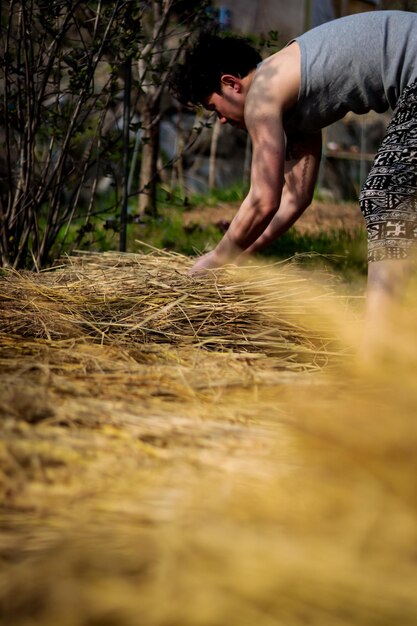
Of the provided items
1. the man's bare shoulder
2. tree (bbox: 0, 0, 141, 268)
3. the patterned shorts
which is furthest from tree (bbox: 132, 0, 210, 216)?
the patterned shorts

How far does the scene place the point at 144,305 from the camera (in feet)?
6.89

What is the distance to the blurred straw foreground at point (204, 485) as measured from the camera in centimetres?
80

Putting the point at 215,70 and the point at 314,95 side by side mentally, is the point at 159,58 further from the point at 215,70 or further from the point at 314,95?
the point at 314,95

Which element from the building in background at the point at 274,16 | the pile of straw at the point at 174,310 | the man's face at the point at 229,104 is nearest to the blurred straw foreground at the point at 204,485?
the pile of straw at the point at 174,310

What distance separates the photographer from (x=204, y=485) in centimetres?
102

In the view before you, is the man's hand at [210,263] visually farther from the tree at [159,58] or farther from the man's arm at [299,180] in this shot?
the tree at [159,58]

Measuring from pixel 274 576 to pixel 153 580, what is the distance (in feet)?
0.44

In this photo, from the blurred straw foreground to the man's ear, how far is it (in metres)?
1.24

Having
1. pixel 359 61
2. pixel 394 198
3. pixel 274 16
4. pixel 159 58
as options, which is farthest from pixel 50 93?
pixel 274 16

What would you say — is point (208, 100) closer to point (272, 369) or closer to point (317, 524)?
point (272, 369)

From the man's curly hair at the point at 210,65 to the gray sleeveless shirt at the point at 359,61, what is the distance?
0.80 feet

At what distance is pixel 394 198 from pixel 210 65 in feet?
3.24

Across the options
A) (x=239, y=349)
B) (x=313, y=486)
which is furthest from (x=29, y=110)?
(x=313, y=486)

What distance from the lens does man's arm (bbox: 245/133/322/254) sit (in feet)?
9.86
